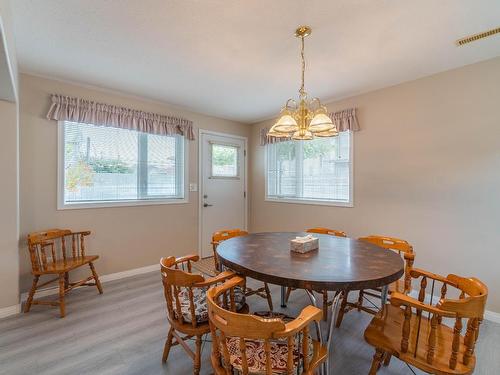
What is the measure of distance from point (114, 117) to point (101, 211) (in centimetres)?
118

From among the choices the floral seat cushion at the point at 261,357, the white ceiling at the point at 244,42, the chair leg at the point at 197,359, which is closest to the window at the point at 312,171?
the white ceiling at the point at 244,42

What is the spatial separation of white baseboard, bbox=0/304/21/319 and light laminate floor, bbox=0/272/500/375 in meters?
0.06

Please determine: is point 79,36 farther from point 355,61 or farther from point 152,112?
point 355,61

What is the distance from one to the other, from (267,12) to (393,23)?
912 millimetres

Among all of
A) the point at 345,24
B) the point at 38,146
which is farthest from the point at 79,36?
the point at 345,24

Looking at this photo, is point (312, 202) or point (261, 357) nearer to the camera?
point (261, 357)

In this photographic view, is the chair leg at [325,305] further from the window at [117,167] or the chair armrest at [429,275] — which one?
the window at [117,167]

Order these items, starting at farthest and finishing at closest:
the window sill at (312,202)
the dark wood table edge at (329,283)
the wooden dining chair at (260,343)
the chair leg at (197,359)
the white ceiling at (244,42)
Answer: the window sill at (312,202)
the white ceiling at (244,42)
the chair leg at (197,359)
the dark wood table edge at (329,283)
the wooden dining chair at (260,343)

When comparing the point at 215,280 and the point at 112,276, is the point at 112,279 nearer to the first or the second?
the point at 112,276

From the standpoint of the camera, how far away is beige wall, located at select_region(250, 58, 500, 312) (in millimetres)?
2318

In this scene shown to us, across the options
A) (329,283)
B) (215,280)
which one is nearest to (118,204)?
(215,280)

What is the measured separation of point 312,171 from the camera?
3738 mm

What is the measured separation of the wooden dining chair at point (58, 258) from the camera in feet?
7.79

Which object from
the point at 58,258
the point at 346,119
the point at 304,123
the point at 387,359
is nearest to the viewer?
the point at 387,359
